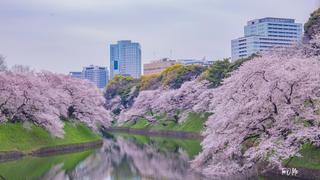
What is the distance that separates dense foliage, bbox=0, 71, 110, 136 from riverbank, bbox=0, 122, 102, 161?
1.12 metres

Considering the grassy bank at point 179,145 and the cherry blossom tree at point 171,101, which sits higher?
the cherry blossom tree at point 171,101

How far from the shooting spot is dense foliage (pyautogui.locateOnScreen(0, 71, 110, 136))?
4746 cm

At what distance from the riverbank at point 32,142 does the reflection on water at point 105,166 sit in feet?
6.48

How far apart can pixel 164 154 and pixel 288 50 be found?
2005cm

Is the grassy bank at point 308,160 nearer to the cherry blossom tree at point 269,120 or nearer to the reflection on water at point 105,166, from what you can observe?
the cherry blossom tree at point 269,120

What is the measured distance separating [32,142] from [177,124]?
37956 millimetres

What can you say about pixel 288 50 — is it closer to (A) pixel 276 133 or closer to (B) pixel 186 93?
(B) pixel 186 93

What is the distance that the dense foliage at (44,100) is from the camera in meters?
47.5

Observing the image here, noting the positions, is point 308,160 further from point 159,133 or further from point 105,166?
point 159,133

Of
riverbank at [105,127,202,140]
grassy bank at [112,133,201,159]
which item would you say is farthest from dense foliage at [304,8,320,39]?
riverbank at [105,127,202,140]

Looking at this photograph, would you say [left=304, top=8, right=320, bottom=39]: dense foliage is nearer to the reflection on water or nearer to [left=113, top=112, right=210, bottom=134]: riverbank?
[left=113, top=112, right=210, bottom=134]: riverbank

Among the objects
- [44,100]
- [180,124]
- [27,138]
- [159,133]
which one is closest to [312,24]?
[180,124]

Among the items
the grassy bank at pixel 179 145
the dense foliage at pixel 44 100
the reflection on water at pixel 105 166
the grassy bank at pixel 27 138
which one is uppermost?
the dense foliage at pixel 44 100

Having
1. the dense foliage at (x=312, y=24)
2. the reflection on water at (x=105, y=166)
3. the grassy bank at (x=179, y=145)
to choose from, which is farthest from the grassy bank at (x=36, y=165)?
the dense foliage at (x=312, y=24)
